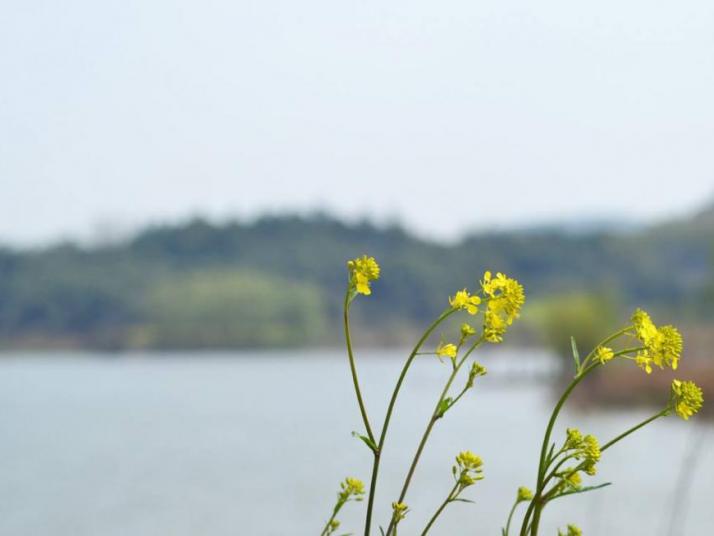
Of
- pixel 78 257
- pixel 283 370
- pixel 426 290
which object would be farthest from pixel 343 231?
pixel 283 370

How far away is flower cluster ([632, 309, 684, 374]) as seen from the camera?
63.2 inches

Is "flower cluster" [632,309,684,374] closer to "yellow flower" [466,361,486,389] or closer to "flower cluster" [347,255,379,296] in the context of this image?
"yellow flower" [466,361,486,389]

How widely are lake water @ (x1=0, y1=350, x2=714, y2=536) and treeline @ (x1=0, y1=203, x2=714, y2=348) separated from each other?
38.3 meters

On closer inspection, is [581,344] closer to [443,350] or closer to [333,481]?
[333,481]

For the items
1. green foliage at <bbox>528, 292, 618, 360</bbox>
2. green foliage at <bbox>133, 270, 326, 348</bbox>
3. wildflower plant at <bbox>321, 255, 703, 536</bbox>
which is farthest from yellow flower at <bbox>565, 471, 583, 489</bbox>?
green foliage at <bbox>133, 270, 326, 348</bbox>

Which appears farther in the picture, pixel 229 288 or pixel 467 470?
pixel 229 288

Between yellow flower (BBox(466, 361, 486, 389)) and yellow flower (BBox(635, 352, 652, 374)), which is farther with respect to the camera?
yellow flower (BBox(466, 361, 486, 389))

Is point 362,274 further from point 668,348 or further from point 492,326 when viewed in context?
point 668,348

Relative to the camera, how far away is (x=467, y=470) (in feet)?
5.94

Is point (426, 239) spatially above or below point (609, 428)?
above

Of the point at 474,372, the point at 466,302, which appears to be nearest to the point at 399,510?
the point at 474,372

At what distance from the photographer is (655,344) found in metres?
1.62

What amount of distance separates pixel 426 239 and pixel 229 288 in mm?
24789

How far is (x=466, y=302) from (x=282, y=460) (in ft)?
90.5
